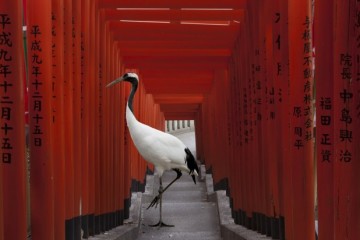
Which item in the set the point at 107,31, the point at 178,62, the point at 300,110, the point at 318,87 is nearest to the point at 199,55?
the point at 178,62

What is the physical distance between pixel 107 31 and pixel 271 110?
2990 mm

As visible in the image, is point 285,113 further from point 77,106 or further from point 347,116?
point 347,116

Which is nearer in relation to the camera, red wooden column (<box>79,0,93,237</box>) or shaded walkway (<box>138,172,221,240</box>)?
red wooden column (<box>79,0,93,237</box>)

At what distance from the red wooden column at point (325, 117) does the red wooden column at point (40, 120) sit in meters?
1.57

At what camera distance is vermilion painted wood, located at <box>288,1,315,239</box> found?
3781mm

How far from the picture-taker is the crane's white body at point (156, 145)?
8.68 meters

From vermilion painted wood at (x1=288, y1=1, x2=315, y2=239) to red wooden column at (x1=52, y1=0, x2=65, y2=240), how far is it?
1497mm

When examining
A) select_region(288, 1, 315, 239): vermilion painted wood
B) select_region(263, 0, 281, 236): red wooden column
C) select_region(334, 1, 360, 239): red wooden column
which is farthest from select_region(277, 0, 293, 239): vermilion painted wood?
select_region(334, 1, 360, 239): red wooden column

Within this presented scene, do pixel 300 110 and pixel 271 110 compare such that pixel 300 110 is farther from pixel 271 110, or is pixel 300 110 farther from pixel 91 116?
pixel 91 116

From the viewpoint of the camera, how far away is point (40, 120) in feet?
12.0

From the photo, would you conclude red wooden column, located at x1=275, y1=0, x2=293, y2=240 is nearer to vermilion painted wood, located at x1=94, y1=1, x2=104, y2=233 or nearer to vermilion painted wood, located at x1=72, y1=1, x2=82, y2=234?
vermilion painted wood, located at x1=72, y1=1, x2=82, y2=234

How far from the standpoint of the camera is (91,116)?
5988 mm

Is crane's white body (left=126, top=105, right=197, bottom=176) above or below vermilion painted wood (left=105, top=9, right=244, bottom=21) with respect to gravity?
below

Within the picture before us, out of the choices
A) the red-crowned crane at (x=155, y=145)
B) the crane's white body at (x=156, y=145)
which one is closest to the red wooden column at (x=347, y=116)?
the red-crowned crane at (x=155, y=145)
